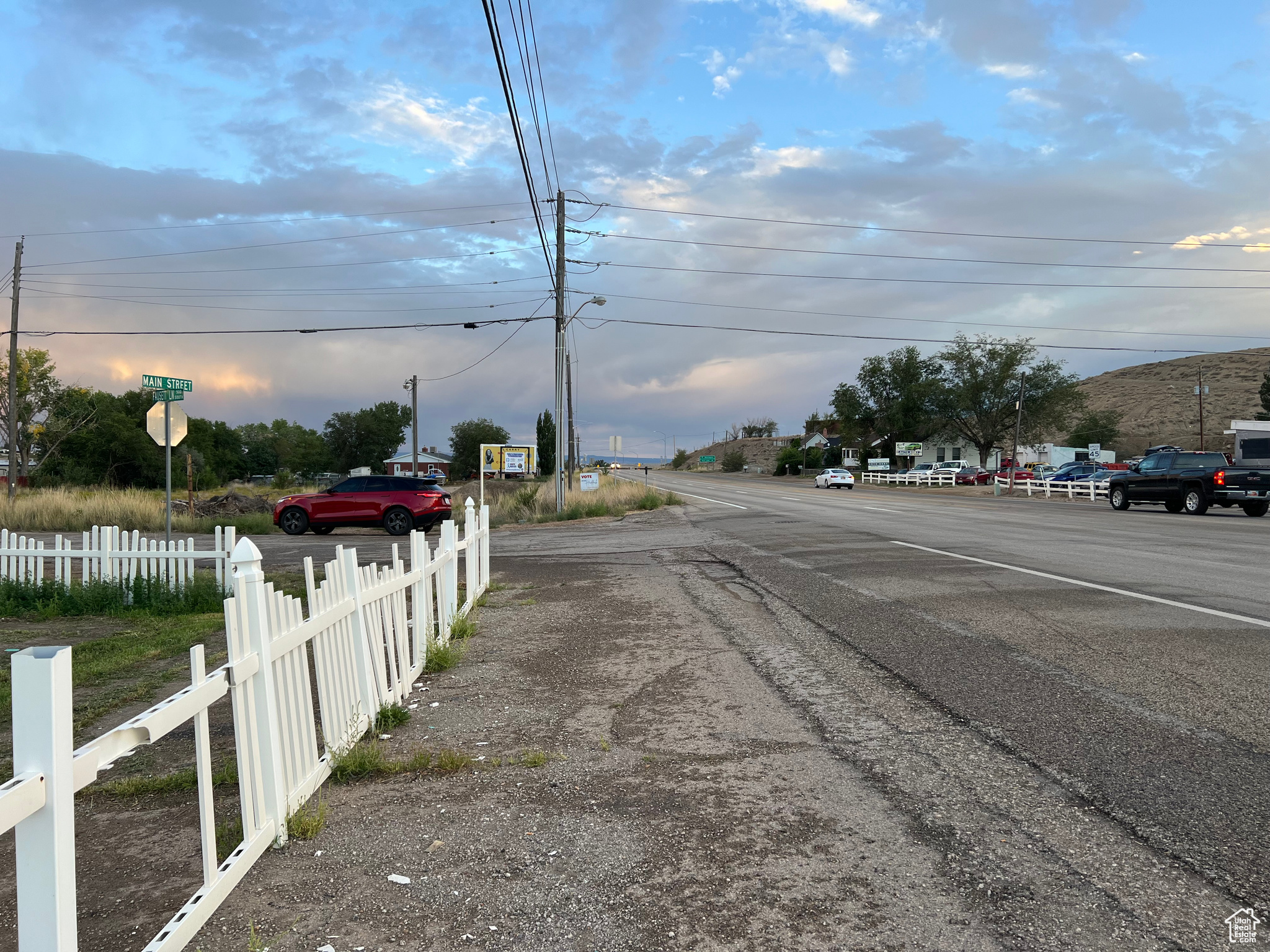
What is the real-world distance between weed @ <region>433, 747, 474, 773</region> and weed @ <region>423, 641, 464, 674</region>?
2.18 metres

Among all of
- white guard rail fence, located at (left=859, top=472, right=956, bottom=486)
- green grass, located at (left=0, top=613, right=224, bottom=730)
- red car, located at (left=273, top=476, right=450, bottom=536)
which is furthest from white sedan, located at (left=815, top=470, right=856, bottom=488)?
green grass, located at (left=0, top=613, right=224, bottom=730)

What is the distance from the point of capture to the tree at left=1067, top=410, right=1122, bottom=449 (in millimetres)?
93438

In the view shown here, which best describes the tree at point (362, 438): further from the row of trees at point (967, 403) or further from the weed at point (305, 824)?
the weed at point (305, 824)

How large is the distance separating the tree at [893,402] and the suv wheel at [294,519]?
73.7 meters

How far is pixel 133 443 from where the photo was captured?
72062 millimetres

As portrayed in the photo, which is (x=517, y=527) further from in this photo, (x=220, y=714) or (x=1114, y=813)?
(x=1114, y=813)

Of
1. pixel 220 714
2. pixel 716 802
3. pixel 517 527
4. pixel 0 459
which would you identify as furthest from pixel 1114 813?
pixel 0 459

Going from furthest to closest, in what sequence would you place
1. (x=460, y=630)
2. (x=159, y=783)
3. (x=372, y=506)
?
(x=372, y=506)
(x=460, y=630)
(x=159, y=783)

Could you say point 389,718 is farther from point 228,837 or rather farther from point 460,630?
point 460,630

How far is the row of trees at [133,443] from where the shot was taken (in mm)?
51031

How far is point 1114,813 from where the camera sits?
12.3 ft

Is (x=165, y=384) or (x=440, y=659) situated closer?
(x=440, y=659)

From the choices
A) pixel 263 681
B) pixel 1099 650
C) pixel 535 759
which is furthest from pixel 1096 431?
pixel 263 681

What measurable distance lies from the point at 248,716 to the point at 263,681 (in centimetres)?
16
